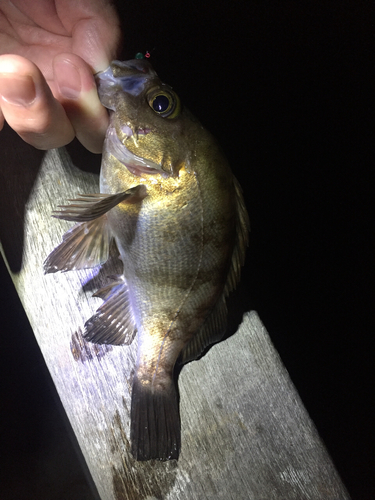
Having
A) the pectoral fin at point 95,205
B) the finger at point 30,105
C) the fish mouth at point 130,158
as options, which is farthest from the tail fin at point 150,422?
the finger at point 30,105

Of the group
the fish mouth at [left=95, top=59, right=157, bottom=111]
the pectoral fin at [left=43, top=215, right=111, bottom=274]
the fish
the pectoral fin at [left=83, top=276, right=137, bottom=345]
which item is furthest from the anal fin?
the fish mouth at [left=95, top=59, right=157, bottom=111]

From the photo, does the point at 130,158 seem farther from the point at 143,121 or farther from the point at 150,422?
the point at 150,422

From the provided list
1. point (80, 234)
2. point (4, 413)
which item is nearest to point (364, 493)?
point (4, 413)

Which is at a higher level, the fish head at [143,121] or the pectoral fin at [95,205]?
the fish head at [143,121]

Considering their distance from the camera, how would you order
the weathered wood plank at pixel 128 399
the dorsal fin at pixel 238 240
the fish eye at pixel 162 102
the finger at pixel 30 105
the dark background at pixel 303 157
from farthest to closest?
the dark background at pixel 303 157 < the weathered wood plank at pixel 128 399 < the dorsal fin at pixel 238 240 < the fish eye at pixel 162 102 < the finger at pixel 30 105

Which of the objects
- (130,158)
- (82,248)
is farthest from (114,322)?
(130,158)

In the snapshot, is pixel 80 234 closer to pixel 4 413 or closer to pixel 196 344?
pixel 196 344

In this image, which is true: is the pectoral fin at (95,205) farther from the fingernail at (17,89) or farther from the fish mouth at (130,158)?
the fingernail at (17,89)
